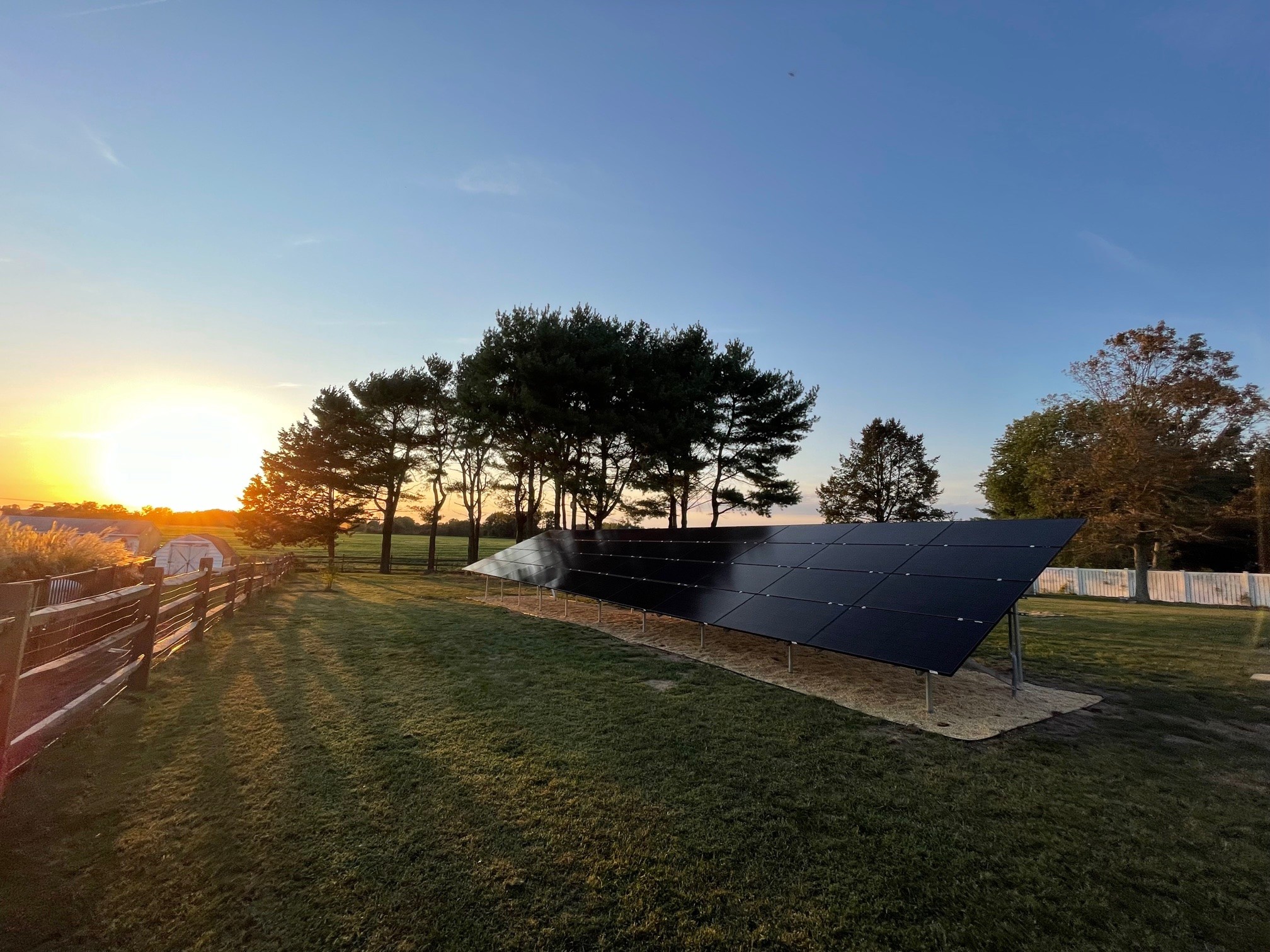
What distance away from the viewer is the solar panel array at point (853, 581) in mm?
5504

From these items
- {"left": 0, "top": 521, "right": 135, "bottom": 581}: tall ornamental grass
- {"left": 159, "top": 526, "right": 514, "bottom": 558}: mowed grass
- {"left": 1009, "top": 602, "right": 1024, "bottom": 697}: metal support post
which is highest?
{"left": 0, "top": 521, "right": 135, "bottom": 581}: tall ornamental grass

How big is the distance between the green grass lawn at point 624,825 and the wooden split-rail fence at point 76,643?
1.17 feet

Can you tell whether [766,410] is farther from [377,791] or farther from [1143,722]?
[377,791]

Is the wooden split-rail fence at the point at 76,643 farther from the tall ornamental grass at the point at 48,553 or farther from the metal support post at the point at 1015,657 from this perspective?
the metal support post at the point at 1015,657

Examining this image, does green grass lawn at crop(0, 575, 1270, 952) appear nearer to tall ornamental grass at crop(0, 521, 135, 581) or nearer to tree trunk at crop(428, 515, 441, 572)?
tall ornamental grass at crop(0, 521, 135, 581)

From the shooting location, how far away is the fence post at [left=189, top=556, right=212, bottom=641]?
8.94m

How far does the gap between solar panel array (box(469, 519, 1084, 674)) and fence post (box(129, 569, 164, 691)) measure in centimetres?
649

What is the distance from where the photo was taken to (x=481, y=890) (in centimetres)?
271

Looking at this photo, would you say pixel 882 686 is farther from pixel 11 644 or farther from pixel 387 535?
pixel 387 535

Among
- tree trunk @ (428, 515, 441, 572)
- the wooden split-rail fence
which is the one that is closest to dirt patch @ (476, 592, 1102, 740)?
the wooden split-rail fence

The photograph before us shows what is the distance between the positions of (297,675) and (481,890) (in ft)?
18.5

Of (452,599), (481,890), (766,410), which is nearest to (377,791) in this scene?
(481,890)

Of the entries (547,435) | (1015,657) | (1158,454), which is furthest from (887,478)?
(1015,657)

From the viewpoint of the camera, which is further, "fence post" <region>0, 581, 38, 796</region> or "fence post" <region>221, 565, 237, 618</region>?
"fence post" <region>221, 565, 237, 618</region>
